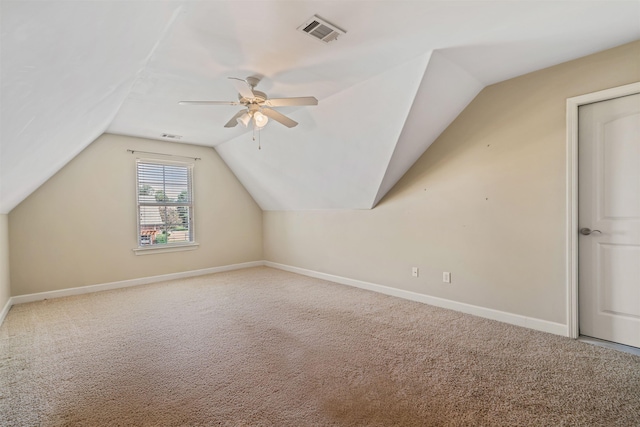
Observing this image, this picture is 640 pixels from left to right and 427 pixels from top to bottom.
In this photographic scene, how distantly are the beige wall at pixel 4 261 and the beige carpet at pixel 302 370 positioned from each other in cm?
27

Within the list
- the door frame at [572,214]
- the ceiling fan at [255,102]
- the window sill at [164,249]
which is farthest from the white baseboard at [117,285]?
the door frame at [572,214]

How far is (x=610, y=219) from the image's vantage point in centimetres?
251

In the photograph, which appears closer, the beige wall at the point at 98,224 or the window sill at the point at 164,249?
the beige wall at the point at 98,224

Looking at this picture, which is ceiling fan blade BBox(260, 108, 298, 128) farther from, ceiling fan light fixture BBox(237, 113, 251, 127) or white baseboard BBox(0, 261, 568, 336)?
white baseboard BBox(0, 261, 568, 336)

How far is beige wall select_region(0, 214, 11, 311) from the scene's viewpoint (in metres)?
3.43

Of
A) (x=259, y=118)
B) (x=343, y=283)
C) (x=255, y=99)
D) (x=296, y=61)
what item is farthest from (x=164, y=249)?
(x=296, y=61)

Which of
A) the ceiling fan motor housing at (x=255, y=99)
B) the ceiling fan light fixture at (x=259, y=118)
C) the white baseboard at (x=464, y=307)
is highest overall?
the ceiling fan motor housing at (x=255, y=99)

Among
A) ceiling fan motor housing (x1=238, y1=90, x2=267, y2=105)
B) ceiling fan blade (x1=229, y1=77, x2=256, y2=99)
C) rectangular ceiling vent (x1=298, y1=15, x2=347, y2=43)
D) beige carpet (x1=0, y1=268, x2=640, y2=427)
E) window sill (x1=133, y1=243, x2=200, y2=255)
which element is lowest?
beige carpet (x1=0, y1=268, x2=640, y2=427)

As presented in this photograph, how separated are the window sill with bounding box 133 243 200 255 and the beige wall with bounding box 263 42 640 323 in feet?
11.2

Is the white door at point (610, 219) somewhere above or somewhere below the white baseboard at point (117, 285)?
above

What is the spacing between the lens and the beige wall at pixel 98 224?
13.3 feet

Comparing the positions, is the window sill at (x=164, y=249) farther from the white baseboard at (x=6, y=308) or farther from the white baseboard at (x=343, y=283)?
the white baseboard at (x=6, y=308)

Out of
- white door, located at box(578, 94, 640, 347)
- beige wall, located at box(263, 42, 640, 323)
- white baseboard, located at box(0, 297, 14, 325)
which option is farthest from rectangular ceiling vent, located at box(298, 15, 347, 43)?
white baseboard, located at box(0, 297, 14, 325)

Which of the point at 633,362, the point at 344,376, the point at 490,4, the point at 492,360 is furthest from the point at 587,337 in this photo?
the point at 490,4
